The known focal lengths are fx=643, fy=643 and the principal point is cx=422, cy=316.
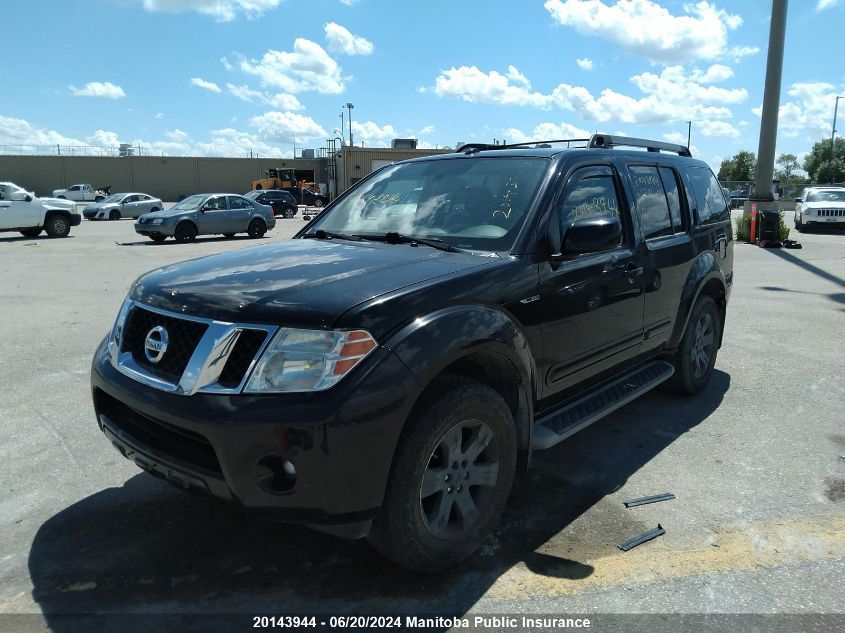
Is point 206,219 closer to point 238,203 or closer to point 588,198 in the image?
point 238,203

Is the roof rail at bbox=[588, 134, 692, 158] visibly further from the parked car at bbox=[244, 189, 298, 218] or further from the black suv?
the parked car at bbox=[244, 189, 298, 218]

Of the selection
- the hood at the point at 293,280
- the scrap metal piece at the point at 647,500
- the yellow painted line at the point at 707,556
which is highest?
the hood at the point at 293,280

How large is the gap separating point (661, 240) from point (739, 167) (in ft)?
363

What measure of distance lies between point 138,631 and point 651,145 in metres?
4.50

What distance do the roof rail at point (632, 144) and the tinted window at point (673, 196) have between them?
9.6 inches

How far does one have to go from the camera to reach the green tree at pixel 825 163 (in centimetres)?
7531

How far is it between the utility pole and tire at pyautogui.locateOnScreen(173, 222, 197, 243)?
641 inches

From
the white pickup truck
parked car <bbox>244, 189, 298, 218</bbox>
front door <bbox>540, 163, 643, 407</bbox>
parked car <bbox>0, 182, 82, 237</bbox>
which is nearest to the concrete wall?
the white pickup truck

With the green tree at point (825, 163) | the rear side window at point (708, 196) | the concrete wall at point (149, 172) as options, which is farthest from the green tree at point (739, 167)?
the rear side window at point (708, 196)

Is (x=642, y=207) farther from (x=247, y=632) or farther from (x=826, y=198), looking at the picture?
(x=826, y=198)

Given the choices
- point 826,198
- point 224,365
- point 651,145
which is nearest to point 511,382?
point 224,365

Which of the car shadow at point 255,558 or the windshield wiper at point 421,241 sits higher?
the windshield wiper at point 421,241

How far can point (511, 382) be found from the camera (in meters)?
3.05

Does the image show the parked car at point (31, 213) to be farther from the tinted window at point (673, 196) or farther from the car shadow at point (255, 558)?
the tinted window at point (673, 196)
